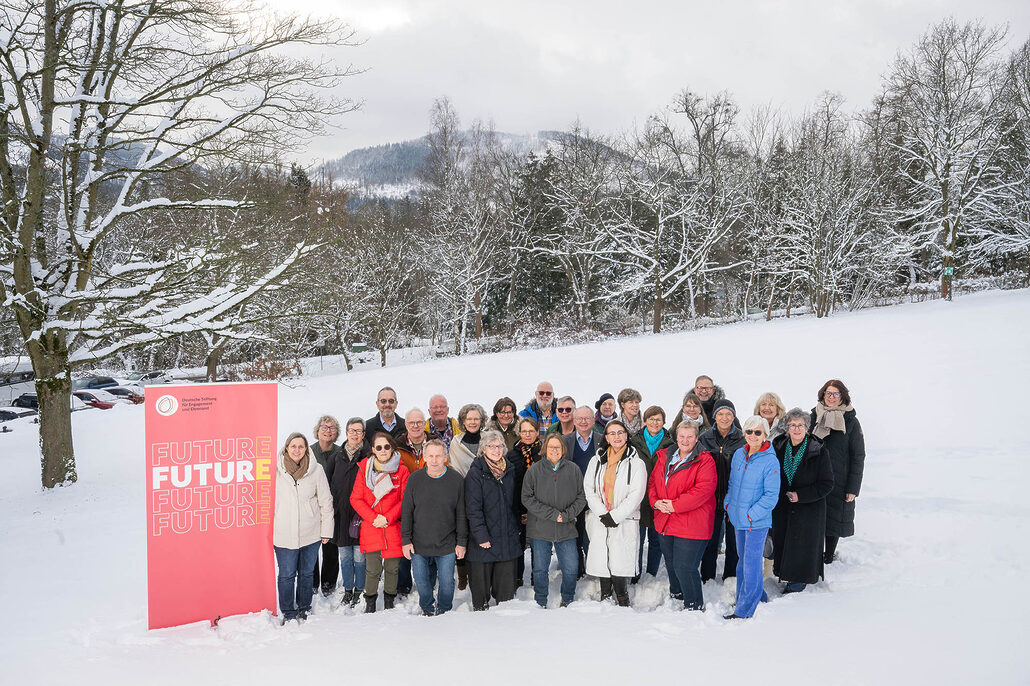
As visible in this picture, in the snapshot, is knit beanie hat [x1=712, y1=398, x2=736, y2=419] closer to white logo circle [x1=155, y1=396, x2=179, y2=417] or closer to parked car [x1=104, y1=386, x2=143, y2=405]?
white logo circle [x1=155, y1=396, x2=179, y2=417]

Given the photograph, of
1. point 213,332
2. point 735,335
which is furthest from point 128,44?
point 735,335

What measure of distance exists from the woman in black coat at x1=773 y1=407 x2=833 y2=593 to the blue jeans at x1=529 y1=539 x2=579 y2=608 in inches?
75.8

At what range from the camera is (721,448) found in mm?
5520

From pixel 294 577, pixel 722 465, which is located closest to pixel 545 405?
pixel 722 465

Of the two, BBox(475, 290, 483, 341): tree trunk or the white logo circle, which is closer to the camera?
the white logo circle

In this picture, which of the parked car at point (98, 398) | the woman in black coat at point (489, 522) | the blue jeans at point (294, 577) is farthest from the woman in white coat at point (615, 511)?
the parked car at point (98, 398)

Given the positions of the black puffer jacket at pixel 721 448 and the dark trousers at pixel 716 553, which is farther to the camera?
the dark trousers at pixel 716 553

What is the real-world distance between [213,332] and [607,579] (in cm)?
689

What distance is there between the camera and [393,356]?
34.2 m

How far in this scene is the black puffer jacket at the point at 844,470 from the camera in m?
5.68

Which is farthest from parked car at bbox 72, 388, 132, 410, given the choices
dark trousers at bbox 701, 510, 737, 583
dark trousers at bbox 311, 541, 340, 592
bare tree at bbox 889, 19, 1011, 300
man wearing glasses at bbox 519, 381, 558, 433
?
bare tree at bbox 889, 19, 1011, 300

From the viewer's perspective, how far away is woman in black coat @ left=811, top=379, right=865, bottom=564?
18.6 feet

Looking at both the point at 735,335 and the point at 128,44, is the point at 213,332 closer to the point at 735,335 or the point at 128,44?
the point at 128,44

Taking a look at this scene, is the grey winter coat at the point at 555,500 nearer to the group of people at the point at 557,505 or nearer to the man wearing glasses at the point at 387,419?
the group of people at the point at 557,505
